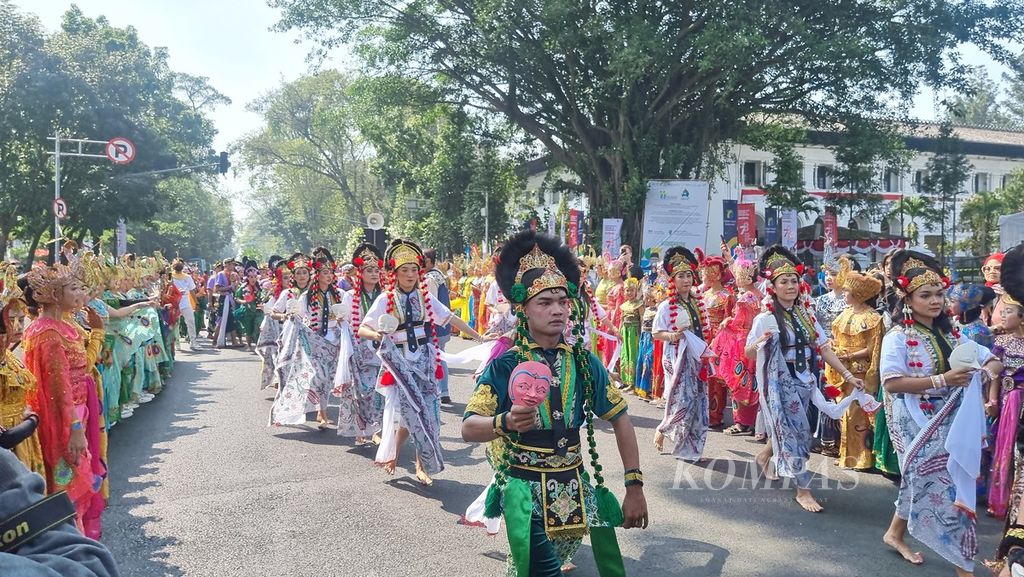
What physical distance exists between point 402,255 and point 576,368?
3385 millimetres

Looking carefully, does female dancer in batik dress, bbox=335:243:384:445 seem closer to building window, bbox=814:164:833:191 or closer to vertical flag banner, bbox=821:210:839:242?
vertical flag banner, bbox=821:210:839:242

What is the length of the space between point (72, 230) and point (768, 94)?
95.3 ft

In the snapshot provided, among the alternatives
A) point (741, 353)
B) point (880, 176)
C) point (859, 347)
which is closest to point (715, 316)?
point (741, 353)

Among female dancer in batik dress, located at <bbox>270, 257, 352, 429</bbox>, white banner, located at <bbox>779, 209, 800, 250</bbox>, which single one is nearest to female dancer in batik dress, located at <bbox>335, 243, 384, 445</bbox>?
female dancer in batik dress, located at <bbox>270, 257, 352, 429</bbox>

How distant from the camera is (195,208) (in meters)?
73.1

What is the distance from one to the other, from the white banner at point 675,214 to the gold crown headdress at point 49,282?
18087 millimetres

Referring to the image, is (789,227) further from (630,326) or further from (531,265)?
(531,265)

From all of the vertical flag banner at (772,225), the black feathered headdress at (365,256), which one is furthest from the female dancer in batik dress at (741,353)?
the vertical flag banner at (772,225)

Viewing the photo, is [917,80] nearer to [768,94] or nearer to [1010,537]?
[768,94]

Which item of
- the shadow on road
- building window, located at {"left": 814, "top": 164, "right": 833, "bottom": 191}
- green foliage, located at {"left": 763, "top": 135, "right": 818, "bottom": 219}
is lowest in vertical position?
the shadow on road

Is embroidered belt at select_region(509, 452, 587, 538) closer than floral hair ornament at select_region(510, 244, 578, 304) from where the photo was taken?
Yes

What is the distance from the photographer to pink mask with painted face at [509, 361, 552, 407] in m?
2.80

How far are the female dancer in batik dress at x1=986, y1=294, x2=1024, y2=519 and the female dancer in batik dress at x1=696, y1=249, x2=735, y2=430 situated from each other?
13.0 feet

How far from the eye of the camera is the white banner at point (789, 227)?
73.2 feet
